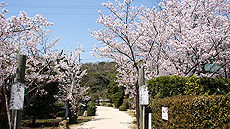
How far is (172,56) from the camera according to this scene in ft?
23.6

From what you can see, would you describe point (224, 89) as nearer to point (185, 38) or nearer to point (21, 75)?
point (185, 38)

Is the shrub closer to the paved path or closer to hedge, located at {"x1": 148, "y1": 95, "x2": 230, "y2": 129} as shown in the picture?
hedge, located at {"x1": 148, "y1": 95, "x2": 230, "y2": 129}

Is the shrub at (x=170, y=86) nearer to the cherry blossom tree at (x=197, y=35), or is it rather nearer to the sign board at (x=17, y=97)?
the cherry blossom tree at (x=197, y=35)

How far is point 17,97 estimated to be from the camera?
11.0 ft

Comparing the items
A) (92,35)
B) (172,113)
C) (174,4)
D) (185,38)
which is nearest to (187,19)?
(174,4)

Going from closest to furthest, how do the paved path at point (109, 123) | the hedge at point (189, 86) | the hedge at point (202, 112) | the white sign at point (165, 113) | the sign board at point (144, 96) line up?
the hedge at point (202, 112)
the white sign at point (165, 113)
the sign board at point (144, 96)
the hedge at point (189, 86)
the paved path at point (109, 123)

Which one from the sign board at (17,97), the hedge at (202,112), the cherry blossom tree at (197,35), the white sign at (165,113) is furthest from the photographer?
the cherry blossom tree at (197,35)

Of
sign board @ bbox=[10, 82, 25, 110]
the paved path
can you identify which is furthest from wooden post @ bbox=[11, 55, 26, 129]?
the paved path

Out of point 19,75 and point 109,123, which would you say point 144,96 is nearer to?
point 19,75

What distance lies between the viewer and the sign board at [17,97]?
330 cm

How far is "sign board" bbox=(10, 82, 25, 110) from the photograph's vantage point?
330 cm

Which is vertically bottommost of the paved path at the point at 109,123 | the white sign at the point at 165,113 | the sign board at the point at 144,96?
the paved path at the point at 109,123

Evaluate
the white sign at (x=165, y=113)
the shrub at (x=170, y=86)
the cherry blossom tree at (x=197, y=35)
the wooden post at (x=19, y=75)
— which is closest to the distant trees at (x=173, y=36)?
the cherry blossom tree at (x=197, y=35)

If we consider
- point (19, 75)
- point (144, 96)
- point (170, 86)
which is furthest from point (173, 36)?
point (19, 75)
